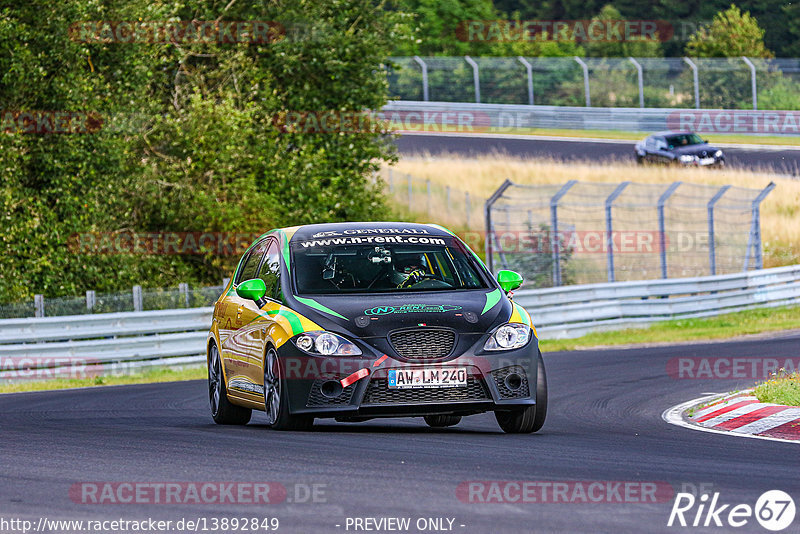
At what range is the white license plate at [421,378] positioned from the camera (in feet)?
31.5

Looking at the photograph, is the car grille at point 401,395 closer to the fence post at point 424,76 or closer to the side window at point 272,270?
the side window at point 272,270

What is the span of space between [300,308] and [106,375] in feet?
34.0

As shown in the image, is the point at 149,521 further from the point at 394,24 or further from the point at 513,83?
the point at 513,83

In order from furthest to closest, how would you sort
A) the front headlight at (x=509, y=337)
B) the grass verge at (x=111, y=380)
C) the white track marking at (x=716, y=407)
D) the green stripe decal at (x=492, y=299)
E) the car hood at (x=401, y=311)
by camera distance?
the grass verge at (x=111, y=380) → the white track marking at (x=716, y=407) → the green stripe decal at (x=492, y=299) → the front headlight at (x=509, y=337) → the car hood at (x=401, y=311)

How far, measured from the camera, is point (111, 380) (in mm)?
19391

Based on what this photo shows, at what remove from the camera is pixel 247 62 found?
3061 centimetres

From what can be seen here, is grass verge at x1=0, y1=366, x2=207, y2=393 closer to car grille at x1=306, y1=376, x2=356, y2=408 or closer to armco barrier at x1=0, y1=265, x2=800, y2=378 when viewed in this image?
armco barrier at x1=0, y1=265, x2=800, y2=378

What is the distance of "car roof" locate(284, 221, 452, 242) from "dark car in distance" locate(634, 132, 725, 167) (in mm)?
33709

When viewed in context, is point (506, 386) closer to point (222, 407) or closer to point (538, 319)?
point (222, 407)

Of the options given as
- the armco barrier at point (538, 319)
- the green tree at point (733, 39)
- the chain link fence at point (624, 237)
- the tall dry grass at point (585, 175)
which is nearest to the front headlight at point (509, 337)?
the armco barrier at point (538, 319)

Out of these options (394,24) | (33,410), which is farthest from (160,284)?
(33,410)

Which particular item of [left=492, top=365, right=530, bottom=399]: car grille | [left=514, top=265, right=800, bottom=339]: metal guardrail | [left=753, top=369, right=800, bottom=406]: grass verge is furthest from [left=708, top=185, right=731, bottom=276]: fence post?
[left=492, top=365, right=530, bottom=399]: car grille

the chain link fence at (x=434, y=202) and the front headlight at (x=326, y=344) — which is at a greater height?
the front headlight at (x=326, y=344)

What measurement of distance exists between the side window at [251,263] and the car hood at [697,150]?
33.8 meters
